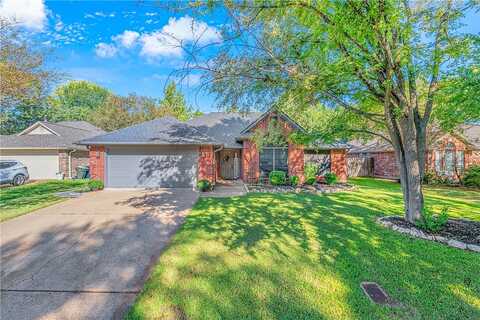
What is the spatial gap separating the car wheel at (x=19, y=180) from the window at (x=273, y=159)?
15.8 meters

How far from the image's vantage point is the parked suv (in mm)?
13547

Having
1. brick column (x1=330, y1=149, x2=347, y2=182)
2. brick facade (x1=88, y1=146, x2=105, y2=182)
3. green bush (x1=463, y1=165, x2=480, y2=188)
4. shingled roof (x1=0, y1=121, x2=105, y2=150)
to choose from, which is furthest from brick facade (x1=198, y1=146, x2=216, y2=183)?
green bush (x1=463, y1=165, x2=480, y2=188)

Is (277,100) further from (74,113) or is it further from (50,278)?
(74,113)

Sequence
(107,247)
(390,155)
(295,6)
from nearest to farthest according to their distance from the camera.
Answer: (295,6) < (107,247) < (390,155)

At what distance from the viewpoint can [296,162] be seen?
14.3 metres

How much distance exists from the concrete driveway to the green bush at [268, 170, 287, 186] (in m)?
6.29

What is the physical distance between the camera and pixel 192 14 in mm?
4434

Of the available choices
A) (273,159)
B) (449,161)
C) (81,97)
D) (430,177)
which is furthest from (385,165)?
(81,97)

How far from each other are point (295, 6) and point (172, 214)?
6.55 metres

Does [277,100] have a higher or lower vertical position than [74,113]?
lower

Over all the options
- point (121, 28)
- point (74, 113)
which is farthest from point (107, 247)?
point (74, 113)

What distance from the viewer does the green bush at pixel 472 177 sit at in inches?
542

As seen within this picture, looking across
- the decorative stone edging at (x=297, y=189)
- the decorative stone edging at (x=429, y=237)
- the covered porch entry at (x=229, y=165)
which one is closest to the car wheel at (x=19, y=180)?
the covered porch entry at (x=229, y=165)

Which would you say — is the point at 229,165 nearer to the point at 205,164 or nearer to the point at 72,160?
the point at 205,164
